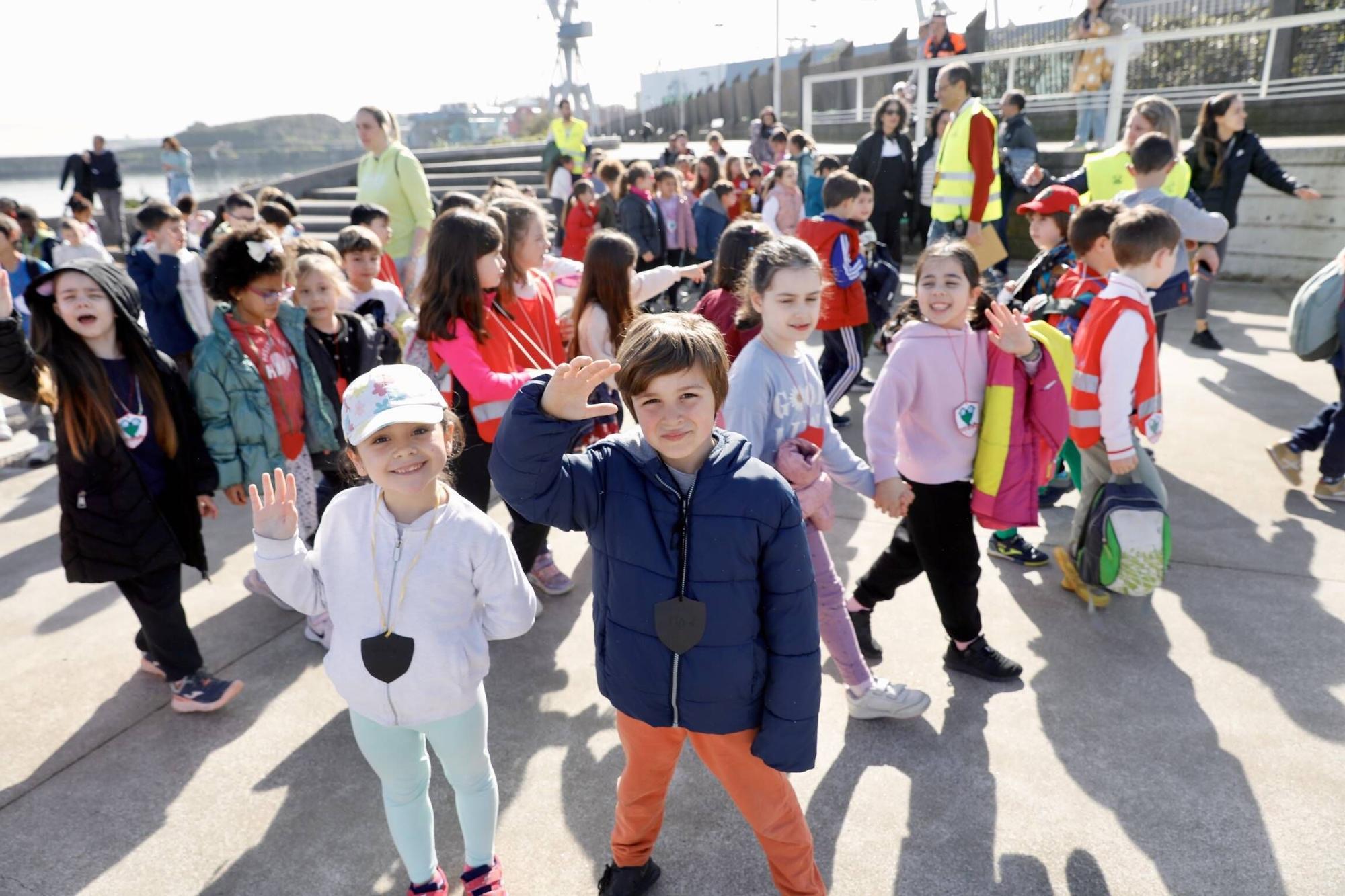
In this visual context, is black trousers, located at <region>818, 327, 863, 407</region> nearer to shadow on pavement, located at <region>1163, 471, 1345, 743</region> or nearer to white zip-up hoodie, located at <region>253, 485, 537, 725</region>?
shadow on pavement, located at <region>1163, 471, 1345, 743</region>

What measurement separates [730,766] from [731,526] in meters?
0.63

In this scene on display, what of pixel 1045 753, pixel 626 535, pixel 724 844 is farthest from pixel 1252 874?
pixel 626 535

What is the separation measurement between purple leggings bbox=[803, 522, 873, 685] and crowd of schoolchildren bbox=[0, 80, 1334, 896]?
0.04 feet

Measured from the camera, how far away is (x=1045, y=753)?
275cm

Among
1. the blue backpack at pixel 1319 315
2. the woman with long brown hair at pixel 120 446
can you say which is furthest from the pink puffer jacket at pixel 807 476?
the blue backpack at pixel 1319 315

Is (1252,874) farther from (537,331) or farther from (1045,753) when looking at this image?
(537,331)

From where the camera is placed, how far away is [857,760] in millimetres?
2771

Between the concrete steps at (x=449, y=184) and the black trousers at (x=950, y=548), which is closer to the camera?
the black trousers at (x=950, y=548)

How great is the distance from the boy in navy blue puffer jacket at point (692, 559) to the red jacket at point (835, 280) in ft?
11.6

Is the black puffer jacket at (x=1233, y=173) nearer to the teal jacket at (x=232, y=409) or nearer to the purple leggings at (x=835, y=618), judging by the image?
the purple leggings at (x=835, y=618)

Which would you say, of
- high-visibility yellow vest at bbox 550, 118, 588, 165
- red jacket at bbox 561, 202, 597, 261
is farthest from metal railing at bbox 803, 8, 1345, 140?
red jacket at bbox 561, 202, 597, 261

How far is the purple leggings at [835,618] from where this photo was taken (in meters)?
2.72

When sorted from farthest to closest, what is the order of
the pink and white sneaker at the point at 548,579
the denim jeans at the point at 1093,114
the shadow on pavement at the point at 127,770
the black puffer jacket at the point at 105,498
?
the denim jeans at the point at 1093,114 → the pink and white sneaker at the point at 548,579 → the black puffer jacket at the point at 105,498 → the shadow on pavement at the point at 127,770

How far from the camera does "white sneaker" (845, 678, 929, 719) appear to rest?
2.88 meters
